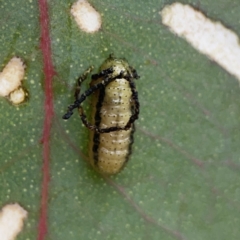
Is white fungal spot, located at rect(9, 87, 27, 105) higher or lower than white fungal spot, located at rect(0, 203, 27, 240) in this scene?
higher

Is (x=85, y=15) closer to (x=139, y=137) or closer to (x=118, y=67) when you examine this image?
(x=118, y=67)

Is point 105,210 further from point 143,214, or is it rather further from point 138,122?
point 138,122

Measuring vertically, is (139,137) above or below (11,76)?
below

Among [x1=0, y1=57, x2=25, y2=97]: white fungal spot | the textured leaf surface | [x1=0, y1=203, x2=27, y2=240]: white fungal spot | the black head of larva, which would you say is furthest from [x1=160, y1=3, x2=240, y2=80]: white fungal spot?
[x1=0, y1=203, x2=27, y2=240]: white fungal spot

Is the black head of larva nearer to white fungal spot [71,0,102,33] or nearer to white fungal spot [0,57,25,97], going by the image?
white fungal spot [71,0,102,33]

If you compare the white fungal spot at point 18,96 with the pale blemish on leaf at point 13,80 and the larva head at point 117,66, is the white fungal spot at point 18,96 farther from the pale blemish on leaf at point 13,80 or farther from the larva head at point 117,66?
the larva head at point 117,66

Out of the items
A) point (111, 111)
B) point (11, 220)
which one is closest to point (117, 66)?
point (111, 111)

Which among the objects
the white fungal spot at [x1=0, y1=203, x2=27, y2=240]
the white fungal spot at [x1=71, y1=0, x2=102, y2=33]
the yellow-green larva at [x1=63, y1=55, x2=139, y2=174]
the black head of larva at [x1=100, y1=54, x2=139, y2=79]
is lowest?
the white fungal spot at [x1=0, y1=203, x2=27, y2=240]

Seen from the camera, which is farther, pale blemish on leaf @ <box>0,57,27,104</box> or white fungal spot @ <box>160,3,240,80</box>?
white fungal spot @ <box>160,3,240,80</box>
